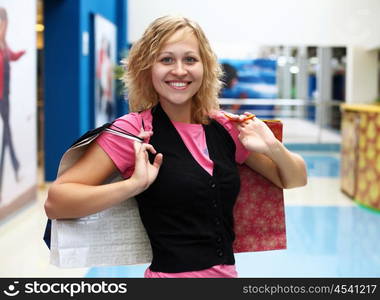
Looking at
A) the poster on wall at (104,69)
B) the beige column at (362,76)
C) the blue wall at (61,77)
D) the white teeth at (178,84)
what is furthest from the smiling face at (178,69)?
the beige column at (362,76)

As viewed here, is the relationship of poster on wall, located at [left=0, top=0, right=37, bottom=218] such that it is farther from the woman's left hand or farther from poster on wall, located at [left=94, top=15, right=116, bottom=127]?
the woman's left hand

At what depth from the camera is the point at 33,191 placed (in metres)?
6.05

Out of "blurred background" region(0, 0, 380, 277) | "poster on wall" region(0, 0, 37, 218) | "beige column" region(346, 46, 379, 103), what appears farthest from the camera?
"beige column" region(346, 46, 379, 103)

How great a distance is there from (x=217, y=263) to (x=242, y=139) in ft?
1.01

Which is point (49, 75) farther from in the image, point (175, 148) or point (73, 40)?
point (175, 148)

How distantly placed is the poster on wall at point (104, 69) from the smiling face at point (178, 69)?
7.33 meters

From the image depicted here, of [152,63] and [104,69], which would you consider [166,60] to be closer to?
[152,63]

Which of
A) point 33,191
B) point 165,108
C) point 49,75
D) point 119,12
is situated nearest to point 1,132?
point 33,191

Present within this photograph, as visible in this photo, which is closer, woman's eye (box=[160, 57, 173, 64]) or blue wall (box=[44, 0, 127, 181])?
woman's eye (box=[160, 57, 173, 64])

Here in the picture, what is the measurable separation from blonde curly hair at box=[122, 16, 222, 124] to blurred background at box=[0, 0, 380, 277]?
0.20 m

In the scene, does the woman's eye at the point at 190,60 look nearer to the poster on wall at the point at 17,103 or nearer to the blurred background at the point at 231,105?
the blurred background at the point at 231,105

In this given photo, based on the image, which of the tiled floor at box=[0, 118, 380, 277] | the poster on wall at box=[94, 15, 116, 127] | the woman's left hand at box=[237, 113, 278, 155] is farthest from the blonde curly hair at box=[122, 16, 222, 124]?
the poster on wall at box=[94, 15, 116, 127]

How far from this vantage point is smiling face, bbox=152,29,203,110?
4.34 feet

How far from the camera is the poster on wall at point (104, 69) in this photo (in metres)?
8.68
